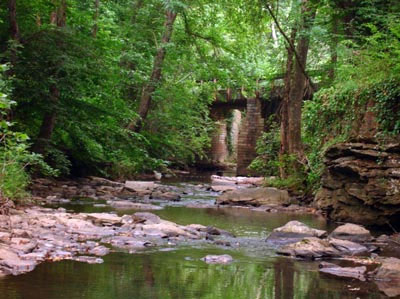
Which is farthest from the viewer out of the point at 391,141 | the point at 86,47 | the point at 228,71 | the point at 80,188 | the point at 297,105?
the point at 228,71

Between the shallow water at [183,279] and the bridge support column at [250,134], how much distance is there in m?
25.0

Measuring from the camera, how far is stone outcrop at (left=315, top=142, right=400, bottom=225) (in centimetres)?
1160

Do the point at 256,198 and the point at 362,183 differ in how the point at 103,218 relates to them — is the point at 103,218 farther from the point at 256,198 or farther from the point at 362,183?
the point at 256,198

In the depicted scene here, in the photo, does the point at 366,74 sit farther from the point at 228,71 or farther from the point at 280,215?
the point at 228,71

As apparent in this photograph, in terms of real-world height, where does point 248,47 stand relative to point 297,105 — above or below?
above

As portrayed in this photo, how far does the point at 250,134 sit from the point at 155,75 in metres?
12.2

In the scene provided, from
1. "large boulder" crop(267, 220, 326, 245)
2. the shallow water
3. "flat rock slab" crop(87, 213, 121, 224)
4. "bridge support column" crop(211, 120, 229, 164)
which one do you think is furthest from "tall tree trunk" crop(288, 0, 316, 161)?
"bridge support column" crop(211, 120, 229, 164)

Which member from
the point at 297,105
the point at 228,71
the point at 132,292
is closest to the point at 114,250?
the point at 132,292

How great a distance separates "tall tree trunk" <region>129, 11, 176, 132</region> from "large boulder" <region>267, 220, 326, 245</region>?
485 inches

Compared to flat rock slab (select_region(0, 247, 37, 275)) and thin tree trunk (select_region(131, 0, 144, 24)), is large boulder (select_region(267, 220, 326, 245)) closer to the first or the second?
flat rock slab (select_region(0, 247, 37, 275))

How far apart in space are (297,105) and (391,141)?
6367 mm

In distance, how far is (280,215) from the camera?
1362 centimetres

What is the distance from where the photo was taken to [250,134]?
111 feet

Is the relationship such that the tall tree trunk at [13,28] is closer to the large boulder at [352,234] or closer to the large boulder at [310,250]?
the large boulder at [352,234]
